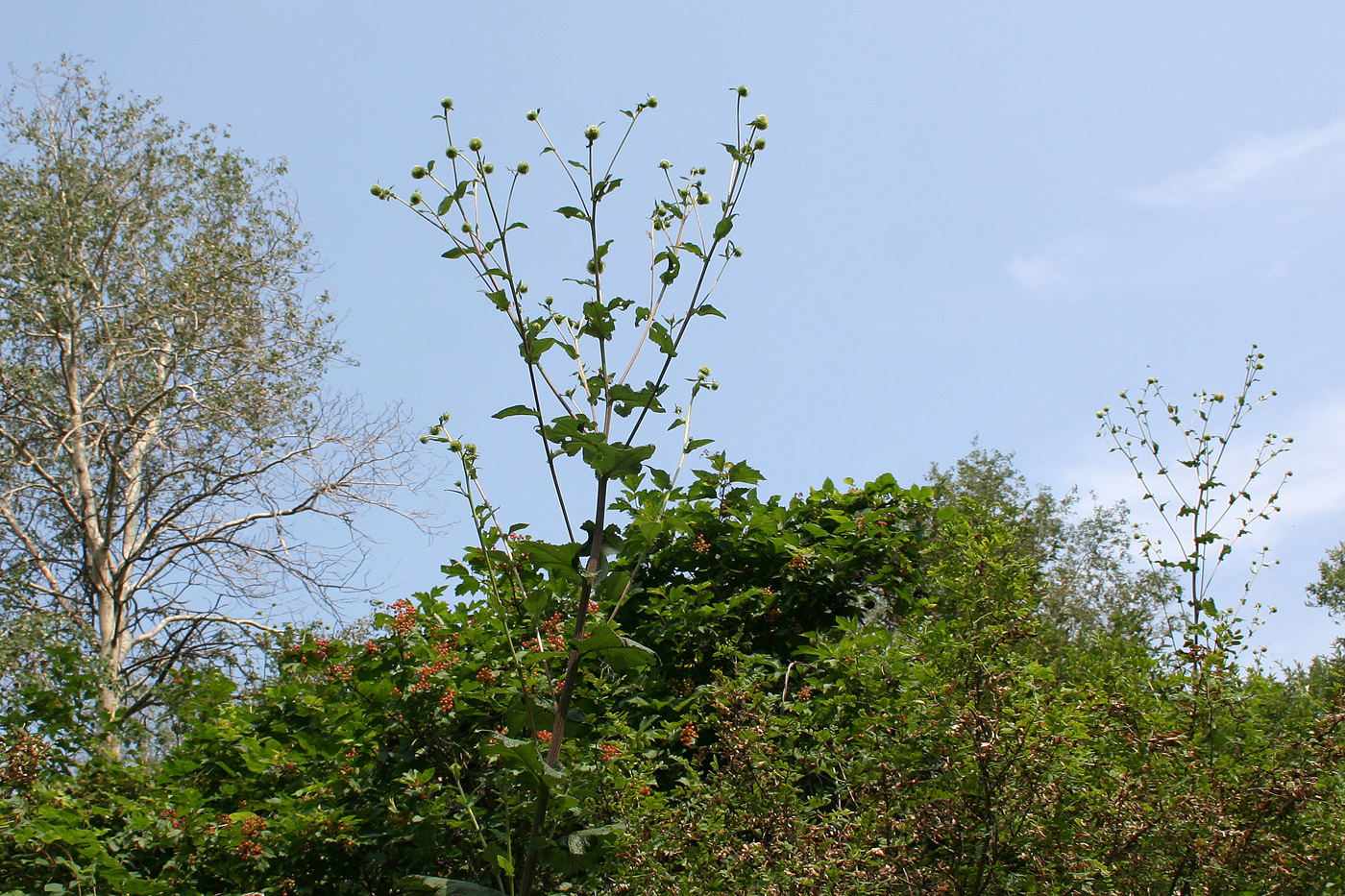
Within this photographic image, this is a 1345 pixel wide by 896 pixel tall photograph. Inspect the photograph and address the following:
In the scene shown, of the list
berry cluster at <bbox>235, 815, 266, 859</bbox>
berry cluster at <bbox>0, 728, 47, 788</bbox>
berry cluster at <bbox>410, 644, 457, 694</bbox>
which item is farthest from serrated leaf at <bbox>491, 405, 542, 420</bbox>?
berry cluster at <bbox>0, 728, 47, 788</bbox>

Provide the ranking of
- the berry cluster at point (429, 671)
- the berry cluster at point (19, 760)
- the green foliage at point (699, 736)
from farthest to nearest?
the berry cluster at point (19, 760) < the berry cluster at point (429, 671) < the green foliage at point (699, 736)

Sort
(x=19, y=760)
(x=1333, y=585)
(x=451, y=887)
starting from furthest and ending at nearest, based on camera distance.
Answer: (x=1333, y=585) → (x=19, y=760) → (x=451, y=887)

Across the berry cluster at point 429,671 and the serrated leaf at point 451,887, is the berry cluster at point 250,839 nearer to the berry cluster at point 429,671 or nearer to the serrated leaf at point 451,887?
the berry cluster at point 429,671

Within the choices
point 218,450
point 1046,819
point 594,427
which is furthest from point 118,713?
point 218,450

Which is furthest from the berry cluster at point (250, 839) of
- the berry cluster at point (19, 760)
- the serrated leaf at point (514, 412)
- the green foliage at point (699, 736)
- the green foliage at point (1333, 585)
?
the green foliage at point (1333, 585)

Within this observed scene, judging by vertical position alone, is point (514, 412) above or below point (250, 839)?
above

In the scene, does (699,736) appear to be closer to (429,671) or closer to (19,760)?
(429,671)

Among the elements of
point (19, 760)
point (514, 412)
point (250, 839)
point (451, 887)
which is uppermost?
point (514, 412)

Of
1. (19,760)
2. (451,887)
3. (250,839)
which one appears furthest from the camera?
(19,760)

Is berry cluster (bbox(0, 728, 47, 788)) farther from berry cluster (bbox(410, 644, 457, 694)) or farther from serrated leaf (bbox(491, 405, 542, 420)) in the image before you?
serrated leaf (bbox(491, 405, 542, 420))

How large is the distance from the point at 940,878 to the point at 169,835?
2514mm

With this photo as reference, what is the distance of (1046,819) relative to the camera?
2.23 m

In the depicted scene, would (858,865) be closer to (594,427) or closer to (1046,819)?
(1046,819)

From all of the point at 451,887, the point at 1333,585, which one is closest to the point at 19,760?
the point at 451,887
